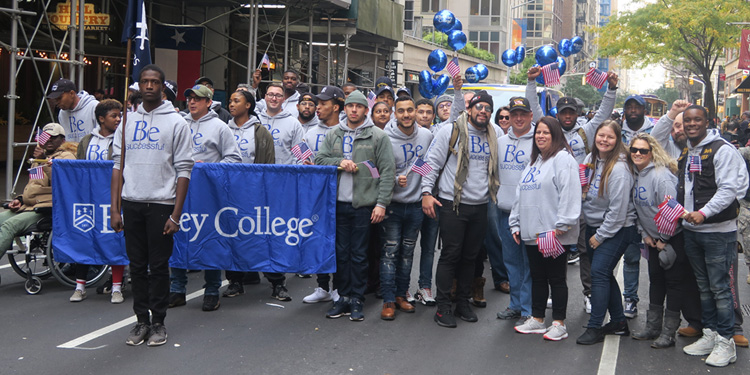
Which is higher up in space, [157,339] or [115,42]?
[115,42]

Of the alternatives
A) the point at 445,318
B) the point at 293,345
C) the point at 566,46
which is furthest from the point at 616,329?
the point at 566,46

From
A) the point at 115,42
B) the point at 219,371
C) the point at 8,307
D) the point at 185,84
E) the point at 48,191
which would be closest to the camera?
the point at 219,371

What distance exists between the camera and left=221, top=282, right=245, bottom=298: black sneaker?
316 inches

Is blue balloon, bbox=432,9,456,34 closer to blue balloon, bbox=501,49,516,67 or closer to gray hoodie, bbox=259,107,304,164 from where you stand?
blue balloon, bbox=501,49,516,67

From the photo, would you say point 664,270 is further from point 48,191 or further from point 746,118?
point 746,118

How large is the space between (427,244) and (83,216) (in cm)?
337

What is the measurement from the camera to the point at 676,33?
36875 millimetres

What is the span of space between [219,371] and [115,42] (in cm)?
1494

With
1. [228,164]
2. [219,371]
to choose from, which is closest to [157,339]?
[219,371]

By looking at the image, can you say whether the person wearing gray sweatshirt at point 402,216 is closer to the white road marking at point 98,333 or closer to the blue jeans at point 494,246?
the blue jeans at point 494,246

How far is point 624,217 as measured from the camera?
6.42 m

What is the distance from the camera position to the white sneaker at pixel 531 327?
6.81m

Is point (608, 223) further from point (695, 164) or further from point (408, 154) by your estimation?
point (408, 154)

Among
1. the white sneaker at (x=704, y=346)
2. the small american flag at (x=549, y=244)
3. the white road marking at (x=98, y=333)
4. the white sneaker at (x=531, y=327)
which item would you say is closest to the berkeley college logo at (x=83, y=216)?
the white road marking at (x=98, y=333)
